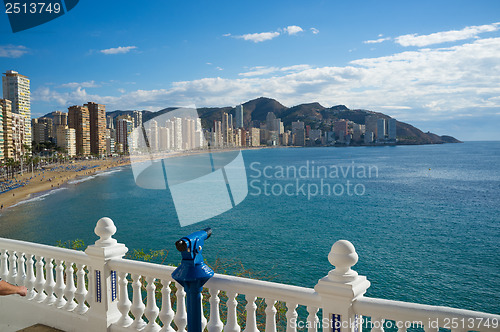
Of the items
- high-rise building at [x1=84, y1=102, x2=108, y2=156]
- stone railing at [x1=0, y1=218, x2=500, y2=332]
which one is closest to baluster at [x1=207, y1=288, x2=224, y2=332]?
stone railing at [x1=0, y1=218, x2=500, y2=332]

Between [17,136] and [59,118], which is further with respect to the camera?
[59,118]

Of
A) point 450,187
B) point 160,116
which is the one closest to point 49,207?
point 160,116

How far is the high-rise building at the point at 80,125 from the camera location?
13538cm

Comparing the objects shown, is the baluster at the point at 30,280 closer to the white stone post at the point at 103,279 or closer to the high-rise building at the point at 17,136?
the white stone post at the point at 103,279

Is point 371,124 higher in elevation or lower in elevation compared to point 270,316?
higher

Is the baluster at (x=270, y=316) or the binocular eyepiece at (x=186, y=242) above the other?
the binocular eyepiece at (x=186, y=242)

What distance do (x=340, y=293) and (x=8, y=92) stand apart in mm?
136139

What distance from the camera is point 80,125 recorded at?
13538cm

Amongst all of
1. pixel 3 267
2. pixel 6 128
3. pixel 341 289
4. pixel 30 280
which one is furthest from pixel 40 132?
pixel 341 289

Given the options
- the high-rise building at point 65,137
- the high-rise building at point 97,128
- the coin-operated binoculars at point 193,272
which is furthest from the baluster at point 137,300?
the high-rise building at point 97,128

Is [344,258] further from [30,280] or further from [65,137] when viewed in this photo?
[65,137]

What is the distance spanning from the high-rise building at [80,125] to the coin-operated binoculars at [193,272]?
14427 cm

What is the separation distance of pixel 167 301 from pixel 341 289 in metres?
1.54

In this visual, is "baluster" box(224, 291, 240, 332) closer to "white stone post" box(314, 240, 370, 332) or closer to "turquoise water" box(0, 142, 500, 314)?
"white stone post" box(314, 240, 370, 332)
